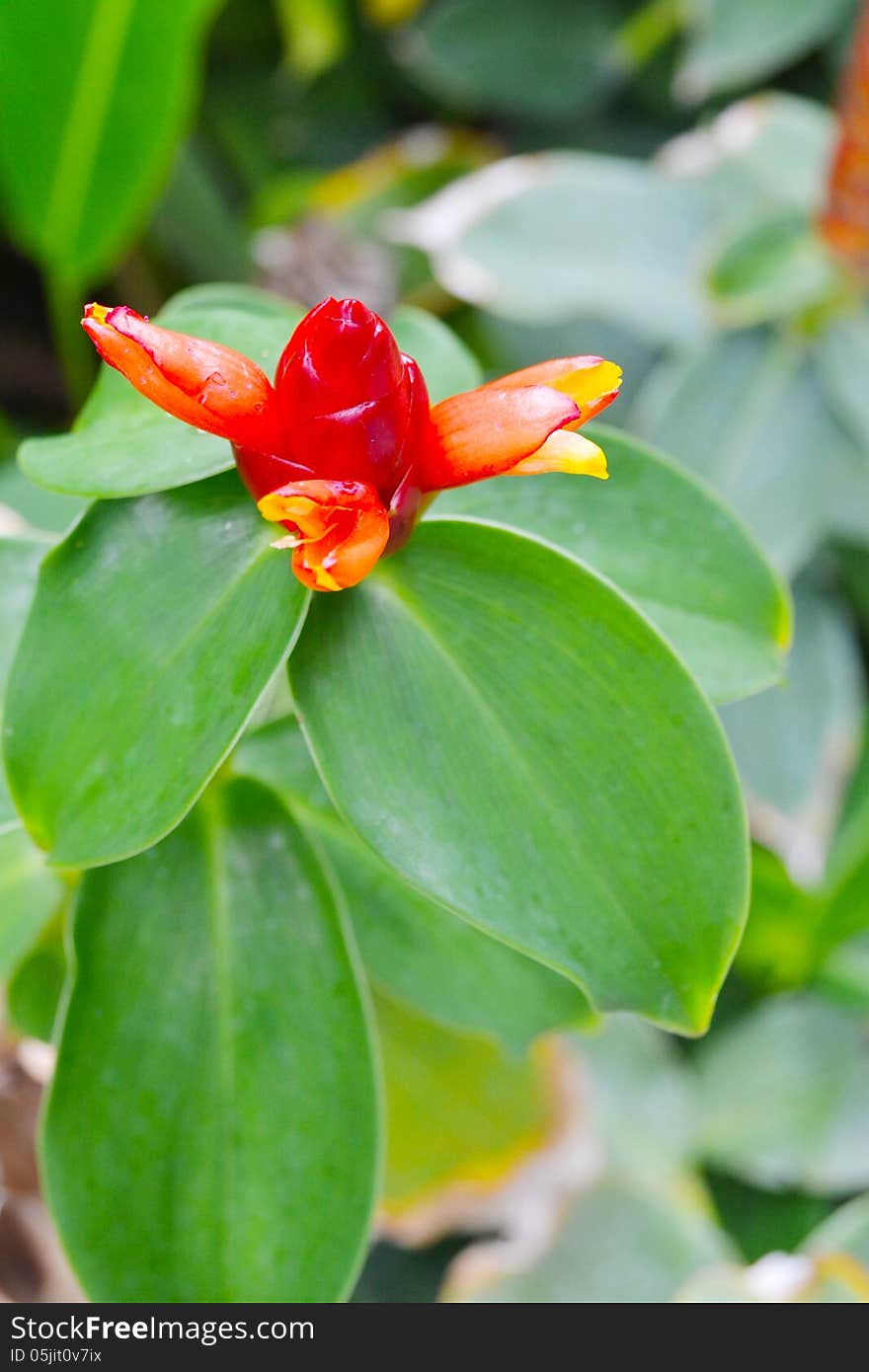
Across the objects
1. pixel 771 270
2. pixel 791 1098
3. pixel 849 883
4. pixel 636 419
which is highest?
pixel 771 270

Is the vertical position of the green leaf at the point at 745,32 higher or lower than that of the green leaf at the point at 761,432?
higher

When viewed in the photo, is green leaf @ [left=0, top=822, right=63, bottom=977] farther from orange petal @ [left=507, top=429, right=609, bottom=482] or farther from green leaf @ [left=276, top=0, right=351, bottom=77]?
green leaf @ [left=276, top=0, right=351, bottom=77]

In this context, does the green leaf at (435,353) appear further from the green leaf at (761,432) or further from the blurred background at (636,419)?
the green leaf at (761,432)

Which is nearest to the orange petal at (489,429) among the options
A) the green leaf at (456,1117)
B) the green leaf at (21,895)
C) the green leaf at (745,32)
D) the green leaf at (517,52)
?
the green leaf at (21,895)

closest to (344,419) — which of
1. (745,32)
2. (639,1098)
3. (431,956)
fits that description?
(431,956)

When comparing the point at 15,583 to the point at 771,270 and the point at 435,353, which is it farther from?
the point at 771,270

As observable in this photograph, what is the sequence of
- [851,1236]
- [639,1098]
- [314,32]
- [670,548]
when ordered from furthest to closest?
1. [314,32]
2. [639,1098]
3. [851,1236]
4. [670,548]
